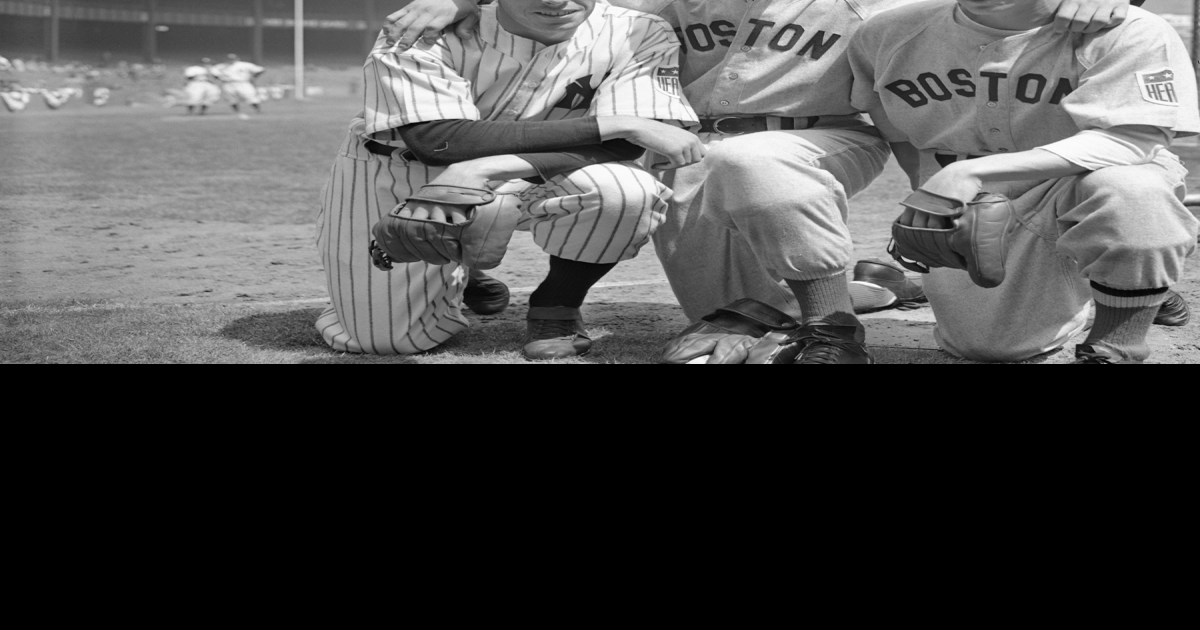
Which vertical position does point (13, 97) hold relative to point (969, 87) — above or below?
below

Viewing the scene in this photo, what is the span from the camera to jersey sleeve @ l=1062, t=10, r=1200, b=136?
5.02ft

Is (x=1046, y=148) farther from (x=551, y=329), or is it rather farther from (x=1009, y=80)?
(x=551, y=329)

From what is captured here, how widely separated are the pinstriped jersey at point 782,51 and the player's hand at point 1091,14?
1.06ft

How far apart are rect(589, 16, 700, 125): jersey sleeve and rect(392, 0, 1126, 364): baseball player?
0.08 meters

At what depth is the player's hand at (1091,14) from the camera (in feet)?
5.07

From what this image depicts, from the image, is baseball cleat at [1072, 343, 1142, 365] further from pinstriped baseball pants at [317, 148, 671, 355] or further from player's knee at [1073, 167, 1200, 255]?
pinstriped baseball pants at [317, 148, 671, 355]

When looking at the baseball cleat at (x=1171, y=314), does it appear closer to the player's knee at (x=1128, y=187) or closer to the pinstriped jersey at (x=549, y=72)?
the player's knee at (x=1128, y=187)

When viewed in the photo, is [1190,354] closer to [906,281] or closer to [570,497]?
[906,281]

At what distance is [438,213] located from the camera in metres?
1.57

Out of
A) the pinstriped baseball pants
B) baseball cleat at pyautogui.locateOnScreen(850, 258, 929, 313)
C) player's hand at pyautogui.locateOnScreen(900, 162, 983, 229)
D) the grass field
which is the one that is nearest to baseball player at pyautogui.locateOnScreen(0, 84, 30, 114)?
the grass field

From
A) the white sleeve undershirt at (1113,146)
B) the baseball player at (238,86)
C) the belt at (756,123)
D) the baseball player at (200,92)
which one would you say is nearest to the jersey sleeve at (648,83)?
the belt at (756,123)

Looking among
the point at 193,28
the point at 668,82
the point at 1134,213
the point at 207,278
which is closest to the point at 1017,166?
the point at 1134,213

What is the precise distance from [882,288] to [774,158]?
2.42 feet

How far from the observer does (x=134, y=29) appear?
15586 millimetres
